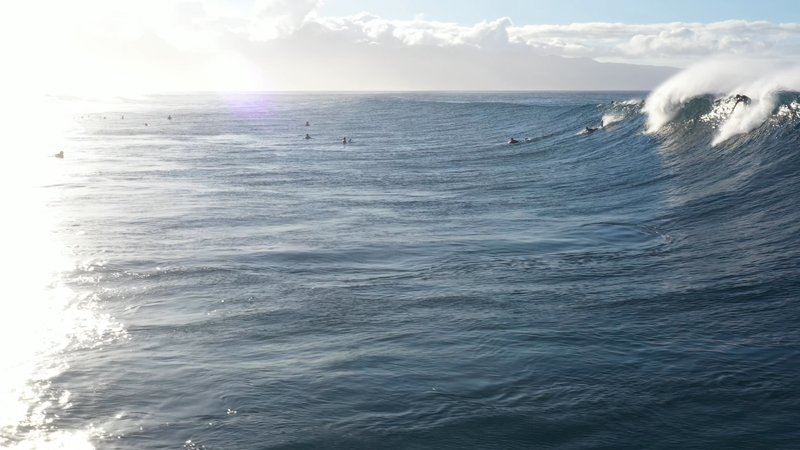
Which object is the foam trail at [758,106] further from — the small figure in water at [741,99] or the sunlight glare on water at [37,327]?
the sunlight glare on water at [37,327]

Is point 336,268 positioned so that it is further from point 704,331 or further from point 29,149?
point 29,149

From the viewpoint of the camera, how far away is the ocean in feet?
34.8

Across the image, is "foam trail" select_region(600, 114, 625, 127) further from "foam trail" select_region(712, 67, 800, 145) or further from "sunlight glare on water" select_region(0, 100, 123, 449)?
"sunlight glare on water" select_region(0, 100, 123, 449)

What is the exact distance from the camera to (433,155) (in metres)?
48.0

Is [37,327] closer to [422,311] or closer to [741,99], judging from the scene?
[422,311]

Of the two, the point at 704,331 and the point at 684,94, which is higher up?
the point at 684,94

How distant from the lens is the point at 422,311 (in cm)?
1529

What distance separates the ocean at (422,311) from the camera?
417 inches

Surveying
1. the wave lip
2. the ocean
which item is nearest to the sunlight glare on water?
the ocean

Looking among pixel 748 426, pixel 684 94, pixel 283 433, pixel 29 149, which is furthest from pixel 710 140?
pixel 29 149

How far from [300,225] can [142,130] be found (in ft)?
203

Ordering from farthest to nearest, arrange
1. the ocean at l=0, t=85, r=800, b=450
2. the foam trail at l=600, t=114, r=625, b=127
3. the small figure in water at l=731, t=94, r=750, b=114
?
the foam trail at l=600, t=114, r=625, b=127
the small figure in water at l=731, t=94, r=750, b=114
the ocean at l=0, t=85, r=800, b=450

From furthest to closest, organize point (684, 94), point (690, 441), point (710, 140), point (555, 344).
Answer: point (684, 94) → point (710, 140) → point (555, 344) → point (690, 441)

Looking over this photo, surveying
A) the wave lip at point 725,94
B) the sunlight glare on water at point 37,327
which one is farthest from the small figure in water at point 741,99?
the sunlight glare on water at point 37,327
